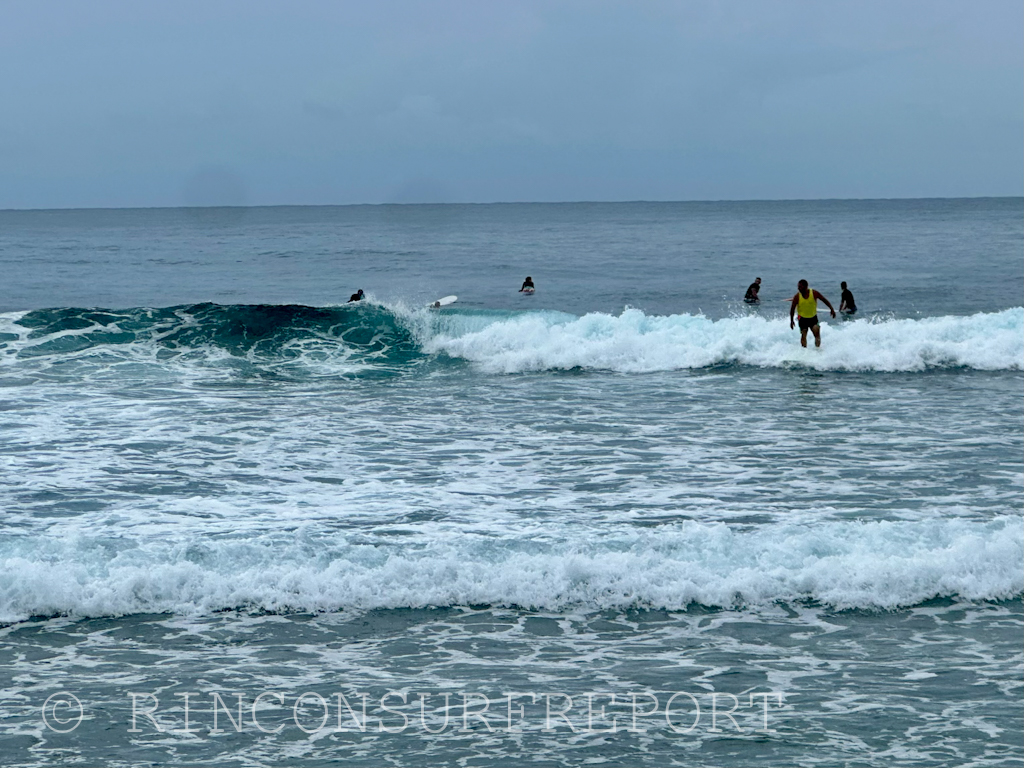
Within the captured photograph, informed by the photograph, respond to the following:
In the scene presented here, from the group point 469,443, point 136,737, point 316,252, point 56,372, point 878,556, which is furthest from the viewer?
point 316,252

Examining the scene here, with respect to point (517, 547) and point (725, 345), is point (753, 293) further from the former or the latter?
point (517, 547)

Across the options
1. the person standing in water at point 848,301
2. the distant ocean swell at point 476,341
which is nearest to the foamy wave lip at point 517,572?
the distant ocean swell at point 476,341

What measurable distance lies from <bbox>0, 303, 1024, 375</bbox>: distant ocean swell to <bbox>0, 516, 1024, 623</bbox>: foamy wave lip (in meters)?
12.2

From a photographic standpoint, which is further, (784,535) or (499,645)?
(784,535)

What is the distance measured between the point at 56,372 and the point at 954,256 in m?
52.8

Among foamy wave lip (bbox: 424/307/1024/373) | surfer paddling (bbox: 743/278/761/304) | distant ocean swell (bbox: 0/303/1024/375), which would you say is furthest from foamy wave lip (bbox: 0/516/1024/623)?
surfer paddling (bbox: 743/278/761/304)

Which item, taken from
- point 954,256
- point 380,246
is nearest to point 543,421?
point 954,256

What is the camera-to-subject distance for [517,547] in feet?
32.9

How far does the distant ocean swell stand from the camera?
22344 millimetres

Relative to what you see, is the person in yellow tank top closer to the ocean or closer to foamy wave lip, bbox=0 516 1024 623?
the ocean

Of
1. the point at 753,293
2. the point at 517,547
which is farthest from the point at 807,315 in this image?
the point at 517,547

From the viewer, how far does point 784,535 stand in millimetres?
10242

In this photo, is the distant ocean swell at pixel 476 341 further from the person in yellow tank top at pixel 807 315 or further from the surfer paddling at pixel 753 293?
the surfer paddling at pixel 753 293

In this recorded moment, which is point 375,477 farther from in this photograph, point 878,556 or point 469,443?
point 878,556
